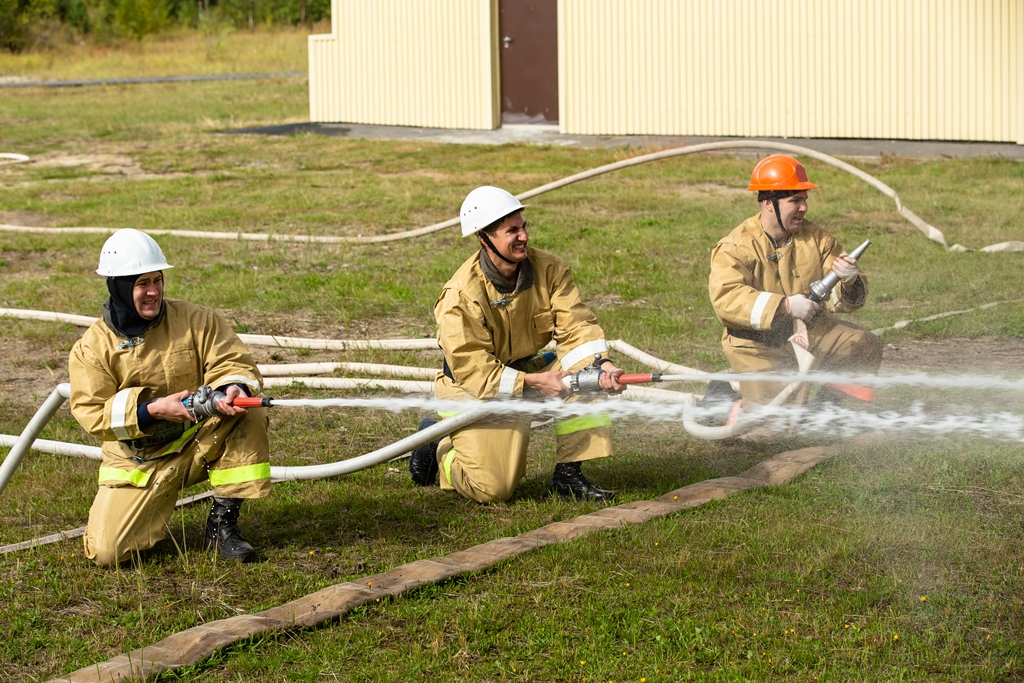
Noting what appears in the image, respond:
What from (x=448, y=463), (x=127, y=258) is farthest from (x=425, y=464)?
(x=127, y=258)

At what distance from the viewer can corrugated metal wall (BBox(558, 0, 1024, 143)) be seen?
1427cm

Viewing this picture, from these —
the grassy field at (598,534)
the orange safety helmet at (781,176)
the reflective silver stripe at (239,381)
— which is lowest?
the grassy field at (598,534)

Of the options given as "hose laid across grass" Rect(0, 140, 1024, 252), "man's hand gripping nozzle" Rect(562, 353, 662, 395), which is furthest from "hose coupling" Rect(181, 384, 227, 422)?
"hose laid across grass" Rect(0, 140, 1024, 252)

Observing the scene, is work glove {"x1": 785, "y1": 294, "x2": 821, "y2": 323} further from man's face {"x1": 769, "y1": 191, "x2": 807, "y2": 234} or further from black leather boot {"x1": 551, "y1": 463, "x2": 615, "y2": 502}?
black leather boot {"x1": 551, "y1": 463, "x2": 615, "y2": 502}

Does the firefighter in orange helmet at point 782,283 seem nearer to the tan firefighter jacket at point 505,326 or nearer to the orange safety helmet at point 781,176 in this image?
the orange safety helmet at point 781,176

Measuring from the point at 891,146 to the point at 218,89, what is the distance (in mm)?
19557

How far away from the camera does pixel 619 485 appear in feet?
16.9

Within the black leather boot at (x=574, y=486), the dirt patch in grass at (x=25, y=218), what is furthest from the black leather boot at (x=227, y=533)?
the dirt patch in grass at (x=25, y=218)

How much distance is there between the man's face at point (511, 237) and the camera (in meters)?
4.84

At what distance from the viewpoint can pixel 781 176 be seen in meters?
5.66

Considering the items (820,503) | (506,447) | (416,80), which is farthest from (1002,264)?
(416,80)

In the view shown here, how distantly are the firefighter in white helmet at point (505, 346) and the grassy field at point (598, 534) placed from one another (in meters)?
0.17

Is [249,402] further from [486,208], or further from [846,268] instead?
[846,268]

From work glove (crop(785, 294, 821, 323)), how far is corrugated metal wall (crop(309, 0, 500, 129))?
1309 centimetres
